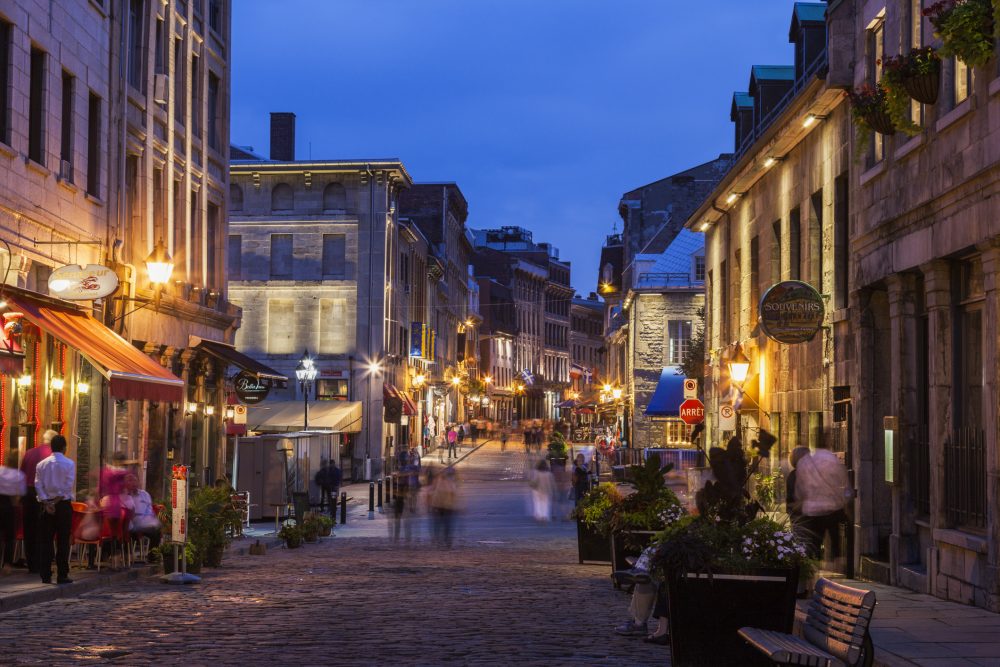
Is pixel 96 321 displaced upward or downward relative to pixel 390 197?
downward

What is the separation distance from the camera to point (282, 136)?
63750 mm

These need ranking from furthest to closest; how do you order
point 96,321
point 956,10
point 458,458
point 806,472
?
point 458,458 < point 96,321 < point 806,472 < point 956,10

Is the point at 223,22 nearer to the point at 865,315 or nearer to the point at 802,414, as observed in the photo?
the point at 802,414

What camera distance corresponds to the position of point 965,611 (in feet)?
43.4

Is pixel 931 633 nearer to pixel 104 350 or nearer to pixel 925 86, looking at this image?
pixel 925 86

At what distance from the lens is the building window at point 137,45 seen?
28297 mm

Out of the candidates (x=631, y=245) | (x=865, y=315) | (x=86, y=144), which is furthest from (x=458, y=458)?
(x=865, y=315)

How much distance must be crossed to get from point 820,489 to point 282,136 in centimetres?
5041

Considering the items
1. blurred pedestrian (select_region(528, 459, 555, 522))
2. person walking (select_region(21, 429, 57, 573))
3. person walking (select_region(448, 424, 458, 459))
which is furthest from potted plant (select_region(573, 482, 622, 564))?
person walking (select_region(448, 424, 458, 459))

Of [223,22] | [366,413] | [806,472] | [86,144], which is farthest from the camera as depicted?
[366,413]

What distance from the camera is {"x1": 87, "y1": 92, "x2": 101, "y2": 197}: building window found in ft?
80.9

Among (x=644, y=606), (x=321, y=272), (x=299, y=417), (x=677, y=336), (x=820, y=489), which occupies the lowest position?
(x=644, y=606)

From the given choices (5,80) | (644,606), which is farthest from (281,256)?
(644,606)

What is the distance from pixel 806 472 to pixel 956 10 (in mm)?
5692
